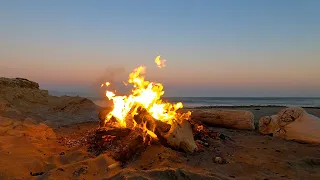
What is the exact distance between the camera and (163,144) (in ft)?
22.2

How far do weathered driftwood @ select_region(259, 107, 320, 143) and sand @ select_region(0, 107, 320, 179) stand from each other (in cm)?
47

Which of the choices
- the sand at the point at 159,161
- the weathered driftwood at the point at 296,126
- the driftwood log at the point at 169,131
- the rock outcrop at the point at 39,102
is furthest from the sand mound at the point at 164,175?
the rock outcrop at the point at 39,102

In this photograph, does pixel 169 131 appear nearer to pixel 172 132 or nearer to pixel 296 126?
pixel 172 132

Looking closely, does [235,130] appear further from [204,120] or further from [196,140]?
[196,140]

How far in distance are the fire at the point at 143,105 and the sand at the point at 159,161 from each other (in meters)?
1.02

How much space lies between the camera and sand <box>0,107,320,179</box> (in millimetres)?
5242

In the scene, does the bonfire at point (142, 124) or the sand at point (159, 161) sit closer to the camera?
the sand at point (159, 161)

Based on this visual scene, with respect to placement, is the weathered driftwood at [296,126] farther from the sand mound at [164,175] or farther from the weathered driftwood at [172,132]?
the sand mound at [164,175]

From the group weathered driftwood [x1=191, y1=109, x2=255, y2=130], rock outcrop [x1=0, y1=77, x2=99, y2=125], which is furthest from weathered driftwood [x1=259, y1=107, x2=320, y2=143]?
rock outcrop [x1=0, y1=77, x2=99, y2=125]

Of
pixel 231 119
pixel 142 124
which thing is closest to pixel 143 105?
pixel 142 124

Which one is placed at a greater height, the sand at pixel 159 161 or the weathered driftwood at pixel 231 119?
the weathered driftwood at pixel 231 119

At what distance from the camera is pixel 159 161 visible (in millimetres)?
→ 6012

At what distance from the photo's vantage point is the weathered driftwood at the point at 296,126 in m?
8.58

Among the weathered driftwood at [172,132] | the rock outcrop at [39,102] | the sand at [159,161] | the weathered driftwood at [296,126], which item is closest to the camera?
the sand at [159,161]
